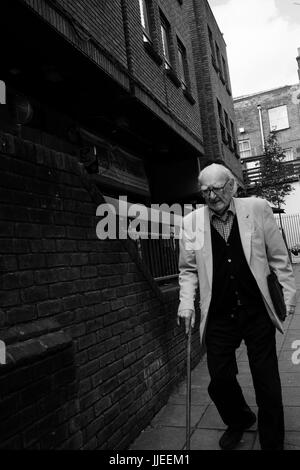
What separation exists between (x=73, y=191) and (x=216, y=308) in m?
1.35

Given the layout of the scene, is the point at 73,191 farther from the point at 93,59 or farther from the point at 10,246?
the point at 93,59

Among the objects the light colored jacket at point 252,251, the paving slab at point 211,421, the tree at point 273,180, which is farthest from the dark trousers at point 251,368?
the tree at point 273,180

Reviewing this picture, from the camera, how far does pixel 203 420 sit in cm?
384

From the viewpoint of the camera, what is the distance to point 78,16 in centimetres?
613

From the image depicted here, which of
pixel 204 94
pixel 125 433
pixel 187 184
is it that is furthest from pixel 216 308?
pixel 204 94

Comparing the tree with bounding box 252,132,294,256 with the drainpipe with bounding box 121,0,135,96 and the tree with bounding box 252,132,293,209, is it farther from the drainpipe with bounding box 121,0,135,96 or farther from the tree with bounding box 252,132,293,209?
the drainpipe with bounding box 121,0,135,96

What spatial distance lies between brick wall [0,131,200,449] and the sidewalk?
0.46 ft

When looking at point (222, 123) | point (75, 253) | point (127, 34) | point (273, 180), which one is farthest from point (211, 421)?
point (273, 180)

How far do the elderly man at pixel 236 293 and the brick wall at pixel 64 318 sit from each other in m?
0.70

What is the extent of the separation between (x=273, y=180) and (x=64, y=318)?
2303 cm

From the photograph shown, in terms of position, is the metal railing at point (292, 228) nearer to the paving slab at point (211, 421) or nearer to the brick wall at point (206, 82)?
the brick wall at point (206, 82)

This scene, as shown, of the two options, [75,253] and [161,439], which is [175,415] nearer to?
[161,439]

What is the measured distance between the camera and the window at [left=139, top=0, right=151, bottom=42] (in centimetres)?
971

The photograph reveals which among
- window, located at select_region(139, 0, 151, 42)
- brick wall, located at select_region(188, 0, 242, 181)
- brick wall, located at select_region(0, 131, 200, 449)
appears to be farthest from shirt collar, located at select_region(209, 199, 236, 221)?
brick wall, located at select_region(188, 0, 242, 181)
